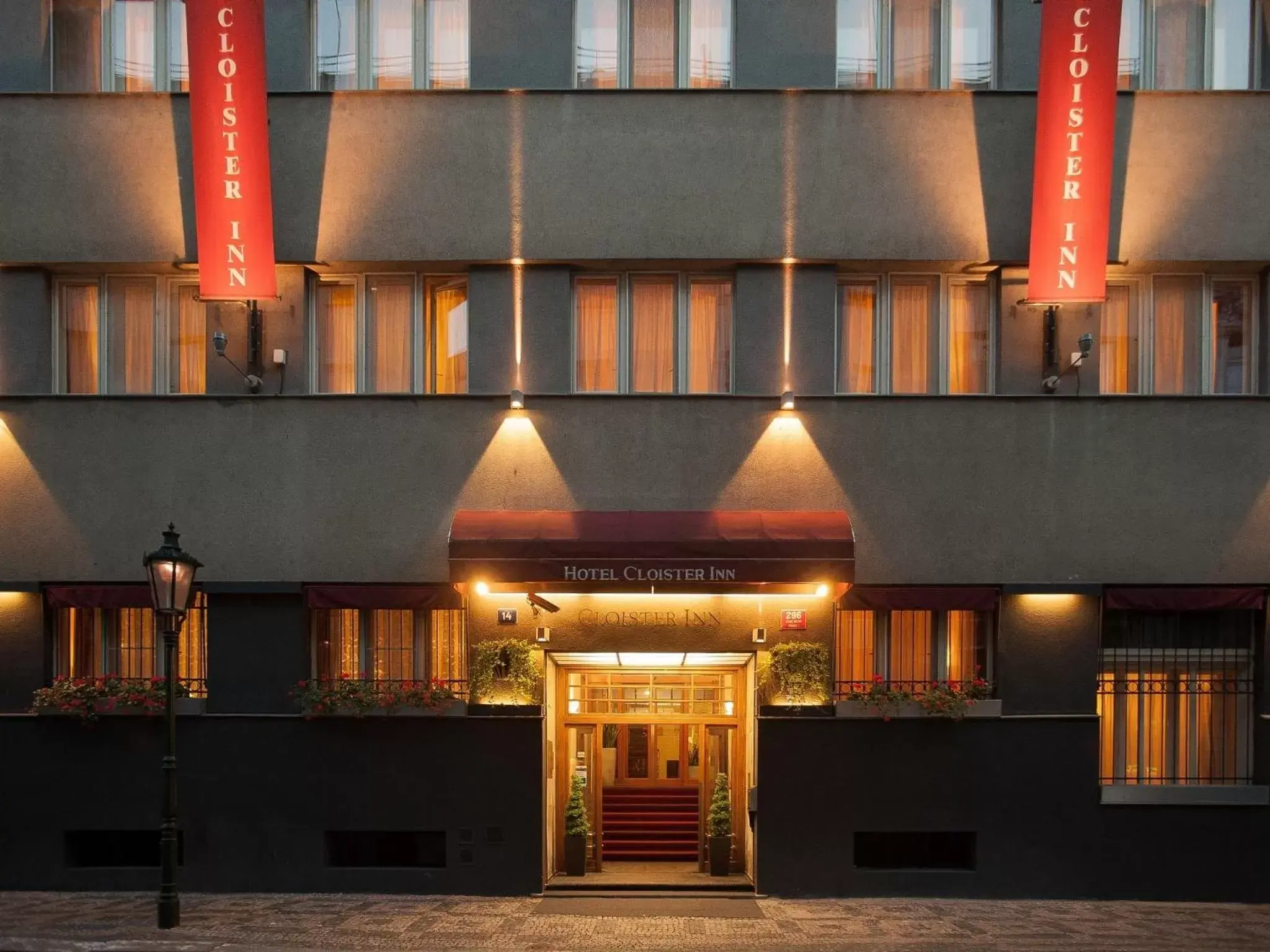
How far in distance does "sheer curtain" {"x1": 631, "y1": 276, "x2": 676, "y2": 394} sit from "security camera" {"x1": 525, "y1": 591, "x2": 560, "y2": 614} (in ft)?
9.71

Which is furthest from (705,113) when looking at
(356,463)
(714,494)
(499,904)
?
(499,904)

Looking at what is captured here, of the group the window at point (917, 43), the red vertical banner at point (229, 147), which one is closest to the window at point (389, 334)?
the red vertical banner at point (229, 147)

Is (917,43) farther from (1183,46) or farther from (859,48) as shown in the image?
(1183,46)

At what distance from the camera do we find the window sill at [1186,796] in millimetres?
12688

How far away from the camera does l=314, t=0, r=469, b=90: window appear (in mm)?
13320

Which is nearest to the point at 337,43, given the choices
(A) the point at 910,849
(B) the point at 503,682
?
(B) the point at 503,682

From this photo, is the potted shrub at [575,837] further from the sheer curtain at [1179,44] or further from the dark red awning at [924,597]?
the sheer curtain at [1179,44]

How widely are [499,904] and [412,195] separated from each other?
8.81m

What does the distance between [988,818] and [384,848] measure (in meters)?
7.57

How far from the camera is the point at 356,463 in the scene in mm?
12922

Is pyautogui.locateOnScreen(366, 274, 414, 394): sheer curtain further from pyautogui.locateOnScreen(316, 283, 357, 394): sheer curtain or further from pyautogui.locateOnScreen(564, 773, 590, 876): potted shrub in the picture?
pyautogui.locateOnScreen(564, 773, 590, 876): potted shrub

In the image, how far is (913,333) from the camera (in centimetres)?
1330

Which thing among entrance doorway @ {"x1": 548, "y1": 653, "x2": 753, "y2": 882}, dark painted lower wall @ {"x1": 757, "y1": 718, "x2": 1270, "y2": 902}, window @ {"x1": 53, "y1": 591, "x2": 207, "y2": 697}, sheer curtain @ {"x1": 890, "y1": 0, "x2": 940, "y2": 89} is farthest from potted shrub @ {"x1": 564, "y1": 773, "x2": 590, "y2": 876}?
sheer curtain @ {"x1": 890, "y1": 0, "x2": 940, "y2": 89}

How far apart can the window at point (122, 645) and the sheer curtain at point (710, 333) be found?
6.99m
